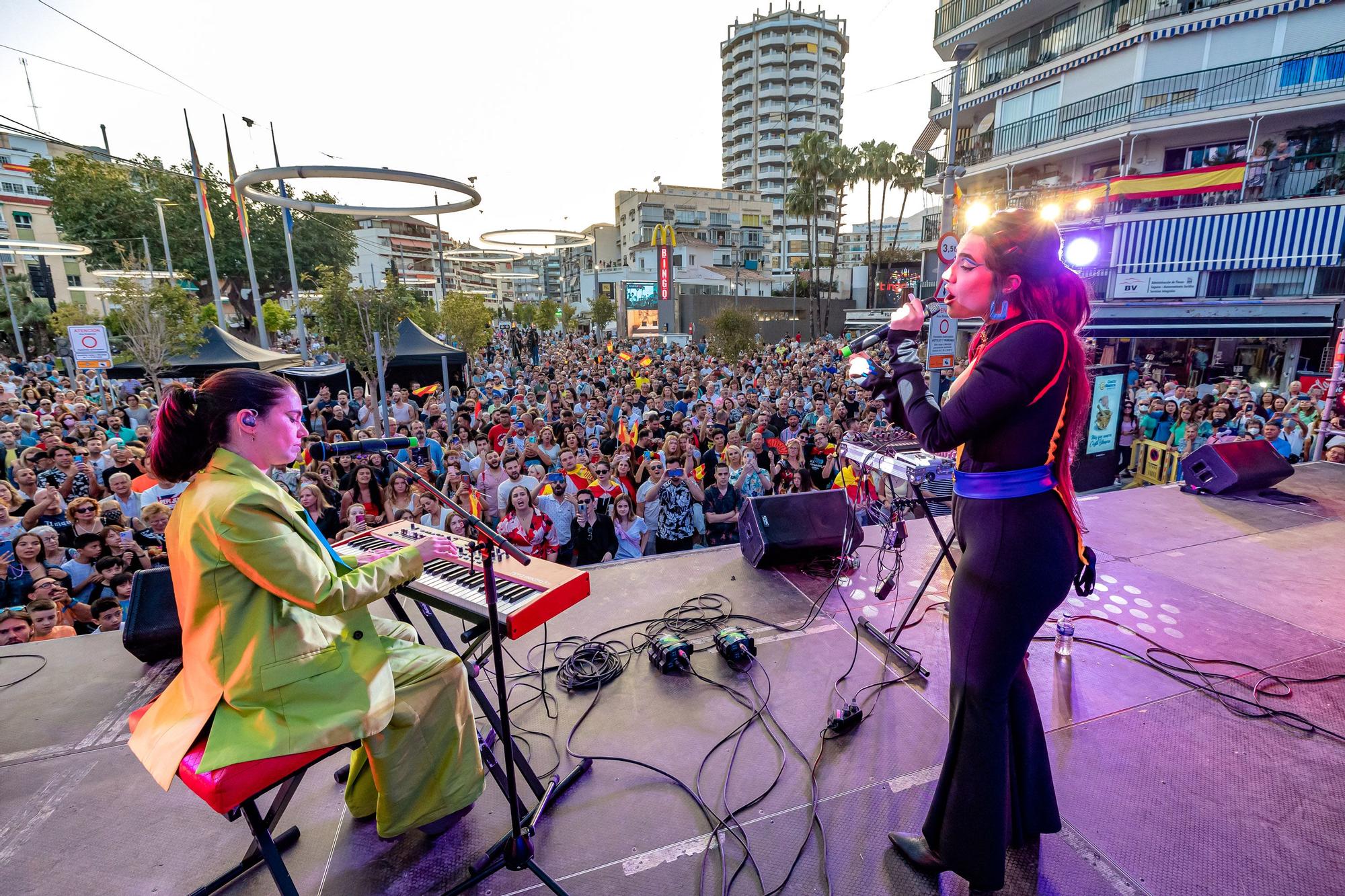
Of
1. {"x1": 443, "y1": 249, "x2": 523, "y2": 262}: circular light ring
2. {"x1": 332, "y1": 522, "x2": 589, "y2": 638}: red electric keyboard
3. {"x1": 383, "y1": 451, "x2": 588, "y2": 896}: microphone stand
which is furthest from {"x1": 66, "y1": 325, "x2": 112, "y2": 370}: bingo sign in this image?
{"x1": 383, "y1": 451, "x2": 588, "y2": 896}: microphone stand

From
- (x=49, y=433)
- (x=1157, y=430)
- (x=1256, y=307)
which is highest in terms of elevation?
(x=1256, y=307)

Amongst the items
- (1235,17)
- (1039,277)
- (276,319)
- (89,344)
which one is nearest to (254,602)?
(1039,277)

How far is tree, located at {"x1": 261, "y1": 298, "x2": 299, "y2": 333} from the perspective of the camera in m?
36.1

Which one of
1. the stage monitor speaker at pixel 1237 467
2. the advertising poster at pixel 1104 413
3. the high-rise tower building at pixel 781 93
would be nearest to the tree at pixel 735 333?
the advertising poster at pixel 1104 413

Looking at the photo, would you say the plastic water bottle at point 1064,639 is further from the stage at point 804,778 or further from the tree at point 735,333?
the tree at point 735,333

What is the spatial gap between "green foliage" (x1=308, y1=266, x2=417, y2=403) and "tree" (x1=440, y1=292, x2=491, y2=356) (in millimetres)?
6600

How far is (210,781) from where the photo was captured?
5.62 ft

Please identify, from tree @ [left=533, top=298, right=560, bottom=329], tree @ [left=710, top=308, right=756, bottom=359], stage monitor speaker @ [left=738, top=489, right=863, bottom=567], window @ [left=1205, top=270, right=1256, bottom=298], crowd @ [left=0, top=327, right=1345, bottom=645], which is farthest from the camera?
tree @ [left=533, top=298, right=560, bottom=329]

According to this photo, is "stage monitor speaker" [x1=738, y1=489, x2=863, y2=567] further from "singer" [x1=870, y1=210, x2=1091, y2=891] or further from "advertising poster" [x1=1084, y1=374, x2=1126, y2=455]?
"advertising poster" [x1=1084, y1=374, x2=1126, y2=455]

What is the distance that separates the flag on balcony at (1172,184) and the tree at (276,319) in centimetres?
3960

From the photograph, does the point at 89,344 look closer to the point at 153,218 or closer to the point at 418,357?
the point at 418,357

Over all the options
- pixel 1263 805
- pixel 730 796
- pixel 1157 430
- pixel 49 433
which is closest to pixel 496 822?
pixel 730 796

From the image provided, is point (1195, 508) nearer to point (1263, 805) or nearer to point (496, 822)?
point (1263, 805)

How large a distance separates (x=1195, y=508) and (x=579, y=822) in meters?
6.69
